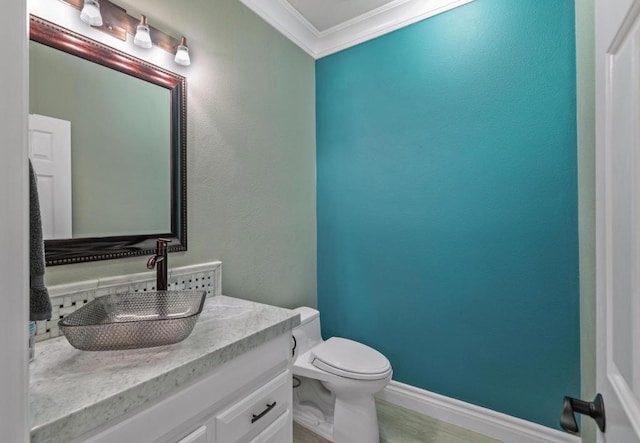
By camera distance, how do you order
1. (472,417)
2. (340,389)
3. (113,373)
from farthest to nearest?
(472,417), (340,389), (113,373)

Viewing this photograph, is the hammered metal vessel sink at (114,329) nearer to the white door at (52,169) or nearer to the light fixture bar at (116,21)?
the white door at (52,169)

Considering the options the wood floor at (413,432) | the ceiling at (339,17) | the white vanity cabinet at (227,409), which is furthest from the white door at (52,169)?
the wood floor at (413,432)

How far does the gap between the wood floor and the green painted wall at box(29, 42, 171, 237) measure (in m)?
1.40

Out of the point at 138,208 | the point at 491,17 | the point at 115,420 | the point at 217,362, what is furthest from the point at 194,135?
the point at 491,17

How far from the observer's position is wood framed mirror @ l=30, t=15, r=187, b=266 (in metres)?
1.00

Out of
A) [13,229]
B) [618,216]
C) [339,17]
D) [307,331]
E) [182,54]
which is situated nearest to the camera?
[13,229]

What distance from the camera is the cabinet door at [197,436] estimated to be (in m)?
0.72

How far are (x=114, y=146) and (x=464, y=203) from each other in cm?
176

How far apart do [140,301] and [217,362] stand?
487 mm

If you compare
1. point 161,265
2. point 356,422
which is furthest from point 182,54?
point 356,422

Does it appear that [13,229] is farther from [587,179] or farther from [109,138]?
[587,179]

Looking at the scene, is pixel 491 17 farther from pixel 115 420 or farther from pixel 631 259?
pixel 115 420

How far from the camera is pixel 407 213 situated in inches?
74.3

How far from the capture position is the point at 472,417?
5.46ft
